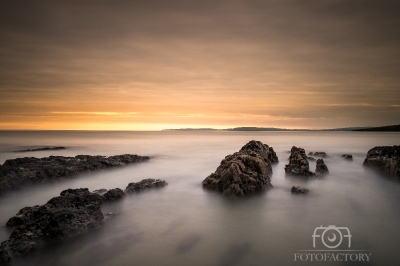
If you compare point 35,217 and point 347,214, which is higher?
point 35,217

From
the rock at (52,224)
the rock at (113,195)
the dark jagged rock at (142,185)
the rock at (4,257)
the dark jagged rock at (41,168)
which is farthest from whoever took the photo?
the dark jagged rock at (41,168)

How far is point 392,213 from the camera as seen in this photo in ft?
21.4

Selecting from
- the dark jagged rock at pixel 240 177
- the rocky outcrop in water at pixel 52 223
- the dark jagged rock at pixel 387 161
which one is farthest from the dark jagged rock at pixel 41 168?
the dark jagged rock at pixel 387 161

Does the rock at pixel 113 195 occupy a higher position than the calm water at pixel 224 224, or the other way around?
the rock at pixel 113 195

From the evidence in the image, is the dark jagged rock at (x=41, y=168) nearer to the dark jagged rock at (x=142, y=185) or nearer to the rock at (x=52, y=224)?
the dark jagged rock at (x=142, y=185)

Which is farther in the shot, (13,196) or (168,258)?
(13,196)

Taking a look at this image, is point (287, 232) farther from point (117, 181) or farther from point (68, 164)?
point (68, 164)

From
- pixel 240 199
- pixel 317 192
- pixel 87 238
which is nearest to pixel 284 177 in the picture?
pixel 317 192

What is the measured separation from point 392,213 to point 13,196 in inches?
446

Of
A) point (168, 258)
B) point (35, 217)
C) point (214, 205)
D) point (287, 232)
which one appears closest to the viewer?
point (168, 258)

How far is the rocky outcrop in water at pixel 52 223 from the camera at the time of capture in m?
4.32

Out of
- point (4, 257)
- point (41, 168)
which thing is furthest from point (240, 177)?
point (41, 168)

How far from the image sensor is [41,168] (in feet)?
32.7

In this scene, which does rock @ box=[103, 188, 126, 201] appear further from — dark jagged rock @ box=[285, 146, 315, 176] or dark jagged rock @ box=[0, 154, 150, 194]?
dark jagged rock @ box=[285, 146, 315, 176]
